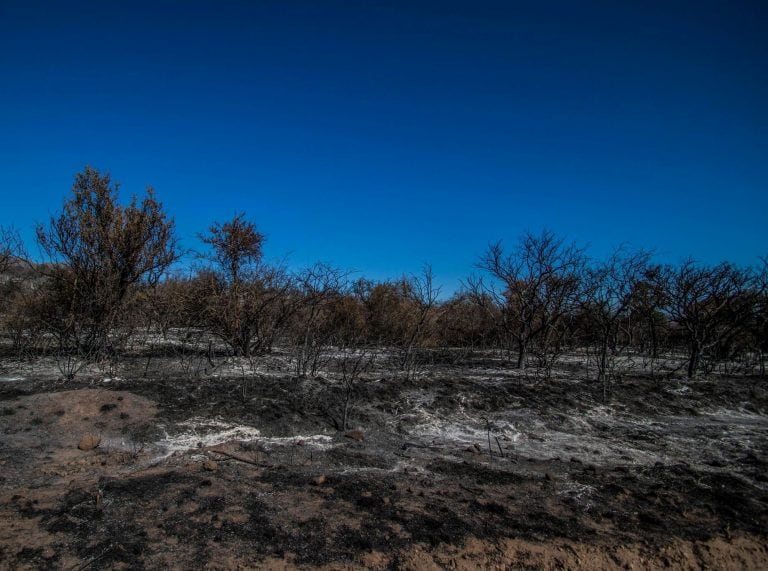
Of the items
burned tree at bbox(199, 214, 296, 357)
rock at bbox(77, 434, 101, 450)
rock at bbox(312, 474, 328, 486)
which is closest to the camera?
rock at bbox(312, 474, 328, 486)

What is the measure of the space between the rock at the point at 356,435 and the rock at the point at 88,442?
3.10 meters

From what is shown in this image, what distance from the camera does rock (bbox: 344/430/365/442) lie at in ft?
20.1

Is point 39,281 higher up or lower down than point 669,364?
higher up

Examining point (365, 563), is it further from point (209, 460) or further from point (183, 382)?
point (183, 382)

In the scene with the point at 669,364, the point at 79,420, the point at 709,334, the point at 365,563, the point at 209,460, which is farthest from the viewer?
the point at 669,364

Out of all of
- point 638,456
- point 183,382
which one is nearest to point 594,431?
point 638,456

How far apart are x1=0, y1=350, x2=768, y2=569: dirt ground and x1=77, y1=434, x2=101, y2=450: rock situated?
0.10ft

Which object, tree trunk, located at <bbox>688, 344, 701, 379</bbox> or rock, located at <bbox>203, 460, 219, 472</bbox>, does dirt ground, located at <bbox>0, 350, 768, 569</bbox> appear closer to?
rock, located at <bbox>203, 460, 219, 472</bbox>

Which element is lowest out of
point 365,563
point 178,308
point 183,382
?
point 365,563

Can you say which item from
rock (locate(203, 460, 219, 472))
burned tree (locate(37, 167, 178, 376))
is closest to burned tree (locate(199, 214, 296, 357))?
burned tree (locate(37, 167, 178, 376))

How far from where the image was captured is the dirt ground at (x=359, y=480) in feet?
11.1

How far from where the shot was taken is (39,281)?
1106cm

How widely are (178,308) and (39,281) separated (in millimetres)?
3401

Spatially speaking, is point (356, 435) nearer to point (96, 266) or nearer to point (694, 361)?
point (96, 266)
